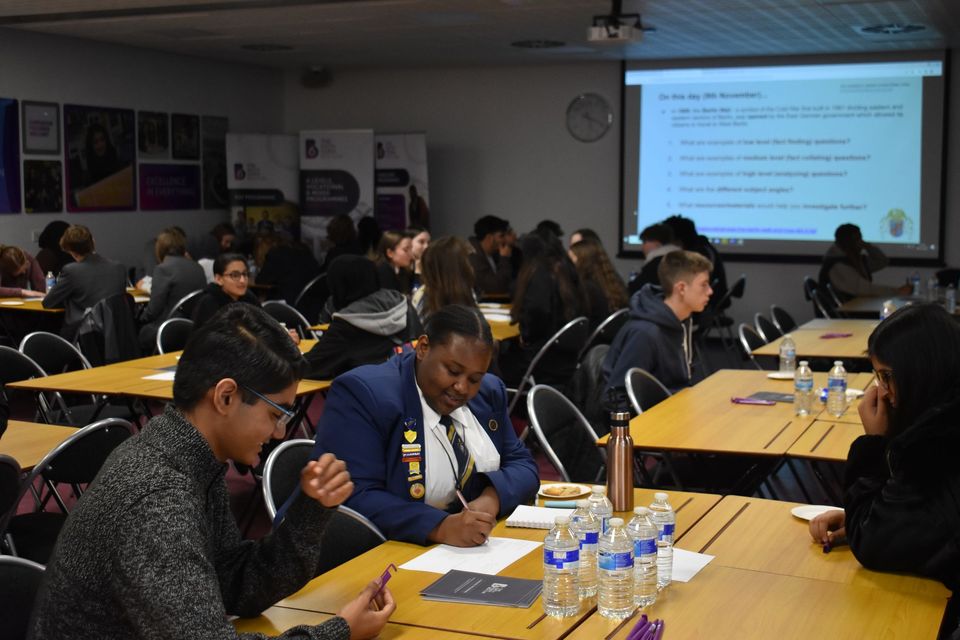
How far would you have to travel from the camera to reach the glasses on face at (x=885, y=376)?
2447 mm

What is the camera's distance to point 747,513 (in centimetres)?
289

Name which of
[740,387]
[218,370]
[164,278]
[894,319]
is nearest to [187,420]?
[218,370]

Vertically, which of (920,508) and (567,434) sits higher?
(920,508)

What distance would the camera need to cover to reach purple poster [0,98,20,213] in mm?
9766

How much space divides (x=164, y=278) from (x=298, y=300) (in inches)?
75.5

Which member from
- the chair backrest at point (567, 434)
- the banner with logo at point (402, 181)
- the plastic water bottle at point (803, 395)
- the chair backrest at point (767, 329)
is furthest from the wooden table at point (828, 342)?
the banner with logo at point (402, 181)

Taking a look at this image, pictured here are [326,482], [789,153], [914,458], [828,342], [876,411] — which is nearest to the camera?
[326,482]

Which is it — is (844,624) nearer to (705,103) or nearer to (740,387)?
(740,387)

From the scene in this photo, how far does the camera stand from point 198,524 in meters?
1.71

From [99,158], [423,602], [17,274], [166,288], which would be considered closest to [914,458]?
[423,602]

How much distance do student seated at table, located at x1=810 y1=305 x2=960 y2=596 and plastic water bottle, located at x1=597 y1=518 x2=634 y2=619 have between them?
60cm

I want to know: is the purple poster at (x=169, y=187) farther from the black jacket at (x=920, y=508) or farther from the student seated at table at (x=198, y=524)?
the black jacket at (x=920, y=508)

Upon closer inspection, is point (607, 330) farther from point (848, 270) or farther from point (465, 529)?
point (465, 529)

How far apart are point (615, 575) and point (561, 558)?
0.34 feet
